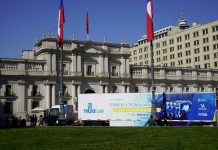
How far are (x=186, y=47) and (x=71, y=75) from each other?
2142 inches

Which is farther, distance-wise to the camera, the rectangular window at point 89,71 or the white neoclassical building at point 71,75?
the rectangular window at point 89,71

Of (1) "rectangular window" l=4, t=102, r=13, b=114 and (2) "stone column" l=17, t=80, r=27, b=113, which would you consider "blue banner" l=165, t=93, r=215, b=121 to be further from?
(1) "rectangular window" l=4, t=102, r=13, b=114

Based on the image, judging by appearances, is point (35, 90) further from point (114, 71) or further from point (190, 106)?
point (190, 106)

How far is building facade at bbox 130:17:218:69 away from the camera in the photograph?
112562 mm

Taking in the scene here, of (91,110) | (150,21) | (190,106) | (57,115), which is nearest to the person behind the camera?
(150,21)

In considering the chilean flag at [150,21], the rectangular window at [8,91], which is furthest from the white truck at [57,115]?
the chilean flag at [150,21]

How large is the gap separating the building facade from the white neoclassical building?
1071 inches

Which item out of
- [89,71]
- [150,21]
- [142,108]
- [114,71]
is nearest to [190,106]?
[142,108]

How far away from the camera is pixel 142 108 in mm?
50656

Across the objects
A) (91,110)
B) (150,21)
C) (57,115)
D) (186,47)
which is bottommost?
(57,115)

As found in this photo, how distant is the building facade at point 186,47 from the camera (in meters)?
113

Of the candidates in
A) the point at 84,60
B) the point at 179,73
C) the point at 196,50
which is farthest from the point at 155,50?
the point at 84,60

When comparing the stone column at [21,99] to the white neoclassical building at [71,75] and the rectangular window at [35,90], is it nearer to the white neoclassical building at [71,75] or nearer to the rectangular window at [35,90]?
the white neoclassical building at [71,75]

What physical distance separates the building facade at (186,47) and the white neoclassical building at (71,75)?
27193 millimetres
